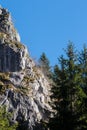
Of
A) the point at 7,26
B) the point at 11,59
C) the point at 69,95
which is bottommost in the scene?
the point at 69,95

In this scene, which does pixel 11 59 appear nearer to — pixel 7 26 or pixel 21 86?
pixel 21 86

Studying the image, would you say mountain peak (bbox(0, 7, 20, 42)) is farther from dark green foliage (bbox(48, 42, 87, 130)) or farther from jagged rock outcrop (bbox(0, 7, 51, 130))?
dark green foliage (bbox(48, 42, 87, 130))

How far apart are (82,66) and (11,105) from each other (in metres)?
12.5

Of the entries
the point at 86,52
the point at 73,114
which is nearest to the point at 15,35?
the point at 86,52

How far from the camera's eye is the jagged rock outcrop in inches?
2496

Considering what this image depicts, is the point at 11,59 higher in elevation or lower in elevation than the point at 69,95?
higher

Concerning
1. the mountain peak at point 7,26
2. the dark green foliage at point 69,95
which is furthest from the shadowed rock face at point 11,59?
the dark green foliage at point 69,95

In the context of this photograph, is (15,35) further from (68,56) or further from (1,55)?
(68,56)

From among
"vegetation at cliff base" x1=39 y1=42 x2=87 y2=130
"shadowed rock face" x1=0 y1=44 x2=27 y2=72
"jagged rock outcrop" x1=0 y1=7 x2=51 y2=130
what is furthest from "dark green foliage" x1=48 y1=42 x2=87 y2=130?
"shadowed rock face" x1=0 y1=44 x2=27 y2=72

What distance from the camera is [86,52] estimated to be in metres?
62.7

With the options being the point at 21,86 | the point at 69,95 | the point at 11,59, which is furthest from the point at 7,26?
the point at 69,95

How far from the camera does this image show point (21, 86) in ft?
224

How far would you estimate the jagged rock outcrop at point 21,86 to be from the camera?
6339 centimetres

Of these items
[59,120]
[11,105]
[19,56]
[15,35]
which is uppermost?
[15,35]
